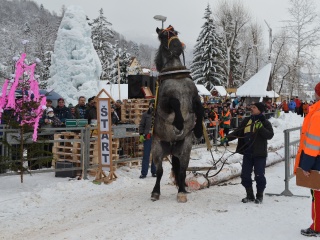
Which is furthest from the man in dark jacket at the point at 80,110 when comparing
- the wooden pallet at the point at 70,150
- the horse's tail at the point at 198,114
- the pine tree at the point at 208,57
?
the pine tree at the point at 208,57

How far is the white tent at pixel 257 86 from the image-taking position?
31.8 meters

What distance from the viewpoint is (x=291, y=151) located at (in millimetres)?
8508

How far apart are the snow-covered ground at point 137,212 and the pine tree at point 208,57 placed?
44076 mm

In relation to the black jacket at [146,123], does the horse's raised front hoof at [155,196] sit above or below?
below

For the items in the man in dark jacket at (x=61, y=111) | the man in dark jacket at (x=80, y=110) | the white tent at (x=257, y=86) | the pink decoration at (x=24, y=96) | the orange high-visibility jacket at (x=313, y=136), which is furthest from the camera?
the white tent at (x=257, y=86)

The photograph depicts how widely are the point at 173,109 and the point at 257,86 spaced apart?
2729 cm

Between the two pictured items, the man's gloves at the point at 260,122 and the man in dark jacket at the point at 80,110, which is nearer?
the man's gloves at the point at 260,122

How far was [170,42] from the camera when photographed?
22.6 feet

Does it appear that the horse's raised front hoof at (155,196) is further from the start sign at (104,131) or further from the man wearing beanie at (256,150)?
the start sign at (104,131)

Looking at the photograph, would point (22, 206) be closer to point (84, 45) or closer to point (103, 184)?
point (103, 184)

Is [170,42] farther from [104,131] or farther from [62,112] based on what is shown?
[62,112]

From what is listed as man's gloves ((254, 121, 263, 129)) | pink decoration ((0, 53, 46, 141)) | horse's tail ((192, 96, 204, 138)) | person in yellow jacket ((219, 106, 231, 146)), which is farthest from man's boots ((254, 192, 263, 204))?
person in yellow jacket ((219, 106, 231, 146))

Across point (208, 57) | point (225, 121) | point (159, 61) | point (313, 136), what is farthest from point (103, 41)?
point (313, 136)

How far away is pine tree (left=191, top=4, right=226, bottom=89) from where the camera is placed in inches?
2012
